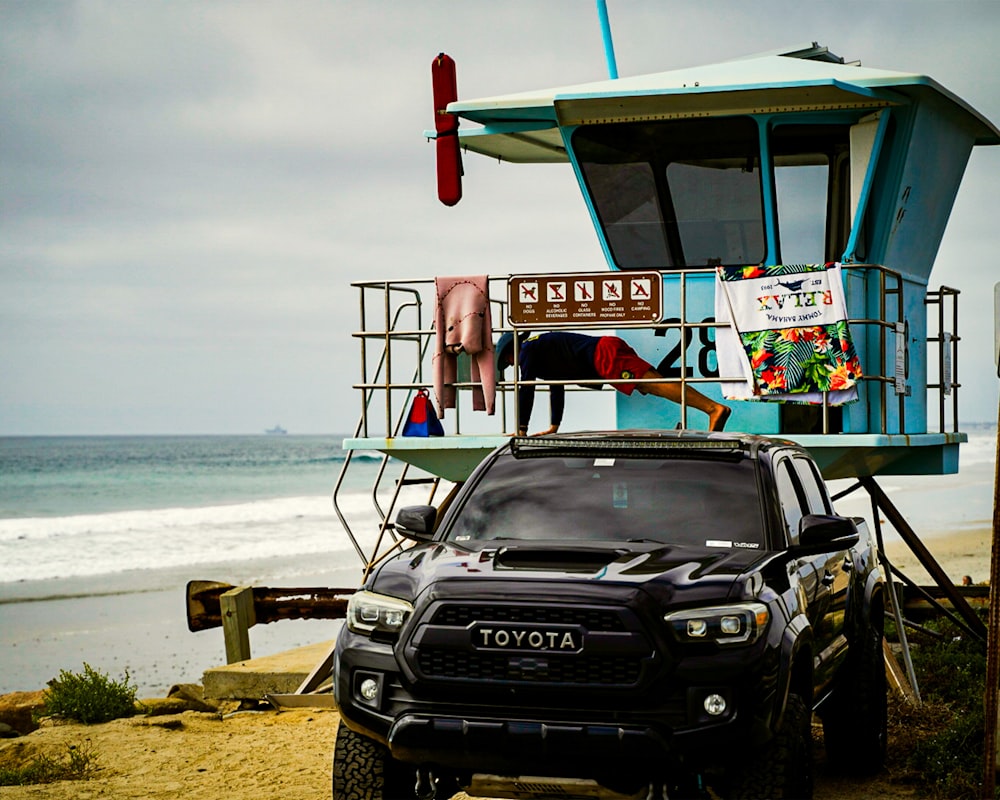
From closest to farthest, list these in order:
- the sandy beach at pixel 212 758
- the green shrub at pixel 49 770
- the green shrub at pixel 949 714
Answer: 1. the green shrub at pixel 949 714
2. the sandy beach at pixel 212 758
3. the green shrub at pixel 49 770

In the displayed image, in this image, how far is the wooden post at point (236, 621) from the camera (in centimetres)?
1497

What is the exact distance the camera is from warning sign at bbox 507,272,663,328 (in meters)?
12.2

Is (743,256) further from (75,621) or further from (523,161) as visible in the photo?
(75,621)

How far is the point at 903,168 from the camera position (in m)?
13.0

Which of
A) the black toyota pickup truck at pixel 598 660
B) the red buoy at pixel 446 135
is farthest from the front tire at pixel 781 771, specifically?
the red buoy at pixel 446 135

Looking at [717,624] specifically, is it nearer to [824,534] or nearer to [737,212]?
[824,534]

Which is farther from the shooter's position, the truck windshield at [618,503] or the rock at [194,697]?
the rock at [194,697]

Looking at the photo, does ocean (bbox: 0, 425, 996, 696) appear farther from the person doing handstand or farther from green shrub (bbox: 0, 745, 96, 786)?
the person doing handstand

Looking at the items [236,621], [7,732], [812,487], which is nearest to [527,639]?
[812,487]

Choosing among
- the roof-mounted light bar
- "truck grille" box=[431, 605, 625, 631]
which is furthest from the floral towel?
"truck grille" box=[431, 605, 625, 631]

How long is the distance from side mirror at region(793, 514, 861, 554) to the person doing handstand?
5.92 meters

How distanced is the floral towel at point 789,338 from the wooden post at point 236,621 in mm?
5868

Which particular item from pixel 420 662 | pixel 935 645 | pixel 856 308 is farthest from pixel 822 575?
pixel 935 645

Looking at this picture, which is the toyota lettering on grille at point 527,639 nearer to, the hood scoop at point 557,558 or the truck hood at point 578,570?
the truck hood at point 578,570
